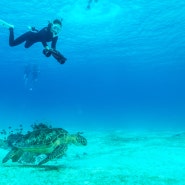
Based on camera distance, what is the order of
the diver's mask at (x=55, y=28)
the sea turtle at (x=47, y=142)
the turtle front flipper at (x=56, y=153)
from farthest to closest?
the diver's mask at (x=55, y=28) < the sea turtle at (x=47, y=142) < the turtle front flipper at (x=56, y=153)

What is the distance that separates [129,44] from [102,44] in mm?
4309

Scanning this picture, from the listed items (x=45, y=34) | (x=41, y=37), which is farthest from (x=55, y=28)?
(x=41, y=37)

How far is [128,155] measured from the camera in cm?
952

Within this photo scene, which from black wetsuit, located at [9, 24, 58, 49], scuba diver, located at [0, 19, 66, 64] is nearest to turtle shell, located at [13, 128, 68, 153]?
scuba diver, located at [0, 19, 66, 64]

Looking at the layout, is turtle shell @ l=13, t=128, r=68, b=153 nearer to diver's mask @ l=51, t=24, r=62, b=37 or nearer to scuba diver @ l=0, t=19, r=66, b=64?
scuba diver @ l=0, t=19, r=66, b=64

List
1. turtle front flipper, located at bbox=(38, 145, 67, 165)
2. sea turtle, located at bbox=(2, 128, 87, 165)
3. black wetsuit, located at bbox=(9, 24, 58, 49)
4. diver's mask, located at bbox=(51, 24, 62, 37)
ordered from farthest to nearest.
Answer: black wetsuit, located at bbox=(9, 24, 58, 49) < diver's mask, located at bbox=(51, 24, 62, 37) < sea turtle, located at bbox=(2, 128, 87, 165) < turtle front flipper, located at bbox=(38, 145, 67, 165)

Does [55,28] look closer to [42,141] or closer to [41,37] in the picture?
[41,37]

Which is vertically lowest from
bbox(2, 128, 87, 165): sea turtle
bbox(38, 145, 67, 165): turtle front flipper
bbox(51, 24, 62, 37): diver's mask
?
bbox(38, 145, 67, 165): turtle front flipper

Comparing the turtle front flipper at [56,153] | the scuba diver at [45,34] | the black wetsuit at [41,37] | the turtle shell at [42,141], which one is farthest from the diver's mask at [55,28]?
the turtle front flipper at [56,153]

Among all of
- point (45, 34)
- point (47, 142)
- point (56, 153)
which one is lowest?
point (56, 153)

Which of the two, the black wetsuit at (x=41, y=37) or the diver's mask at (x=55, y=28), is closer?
the diver's mask at (x=55, y=28)

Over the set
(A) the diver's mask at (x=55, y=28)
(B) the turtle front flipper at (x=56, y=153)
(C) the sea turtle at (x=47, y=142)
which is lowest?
(B) the turtle front flipper at (x=56, y=153)

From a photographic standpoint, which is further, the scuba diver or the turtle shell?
the scuba diver

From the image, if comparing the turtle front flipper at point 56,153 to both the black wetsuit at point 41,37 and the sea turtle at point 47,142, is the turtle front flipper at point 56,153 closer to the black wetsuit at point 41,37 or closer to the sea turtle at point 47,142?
the sea turtle at point 47,142
